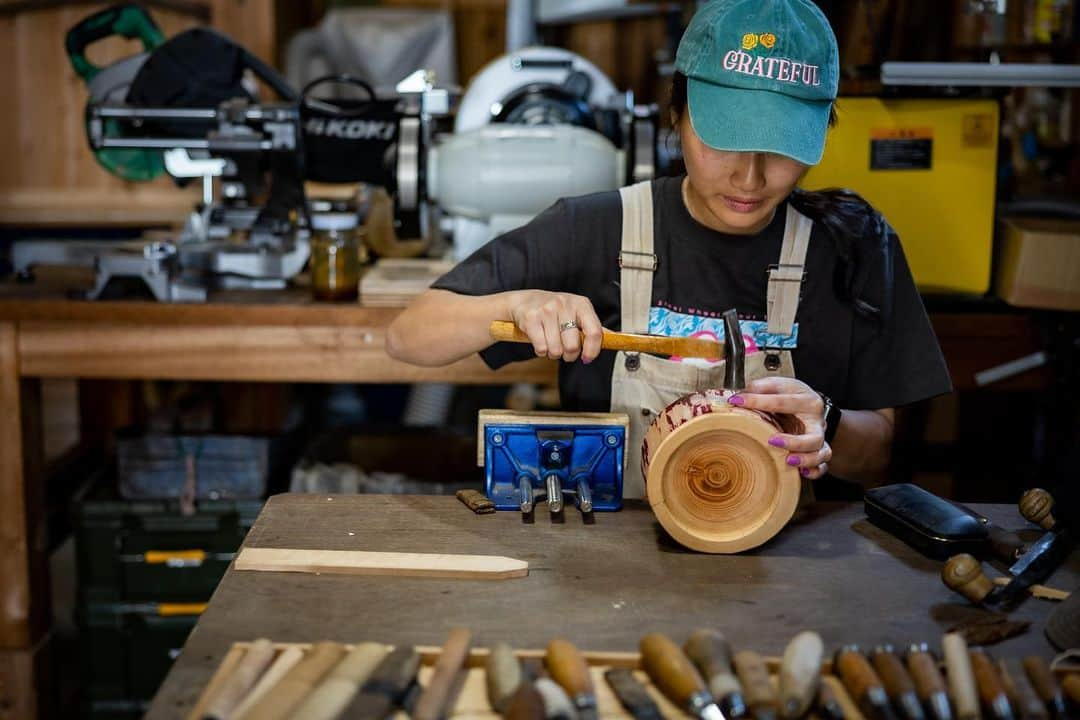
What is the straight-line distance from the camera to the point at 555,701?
1016 mm

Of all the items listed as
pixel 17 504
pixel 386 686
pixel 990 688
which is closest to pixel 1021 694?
pixel 990 688

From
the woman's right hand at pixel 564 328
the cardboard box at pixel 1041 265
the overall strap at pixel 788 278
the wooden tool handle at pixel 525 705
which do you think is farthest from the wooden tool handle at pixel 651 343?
the cardboard box at pixel 1041 265

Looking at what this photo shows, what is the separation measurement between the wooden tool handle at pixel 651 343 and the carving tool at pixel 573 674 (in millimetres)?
457

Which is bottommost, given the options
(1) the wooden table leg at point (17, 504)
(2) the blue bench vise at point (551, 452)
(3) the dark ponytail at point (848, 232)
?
(1) the wooden table leg at point (17, 504)

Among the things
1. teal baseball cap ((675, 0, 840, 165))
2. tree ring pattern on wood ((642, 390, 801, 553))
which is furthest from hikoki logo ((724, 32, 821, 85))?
tree ring pattern on wood ((642, 390, 801, 553))

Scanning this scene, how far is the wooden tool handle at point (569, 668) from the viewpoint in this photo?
106cm

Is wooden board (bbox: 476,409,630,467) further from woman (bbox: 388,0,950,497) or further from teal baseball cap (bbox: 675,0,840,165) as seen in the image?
teal baseball cap (bbox: 675,0,840,165)

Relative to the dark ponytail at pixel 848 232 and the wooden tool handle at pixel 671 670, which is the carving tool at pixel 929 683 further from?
the dark ponytail at pixel 848 232

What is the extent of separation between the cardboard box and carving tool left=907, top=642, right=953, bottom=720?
1.51 meters

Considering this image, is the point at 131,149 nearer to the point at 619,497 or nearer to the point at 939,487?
the point at 619,497

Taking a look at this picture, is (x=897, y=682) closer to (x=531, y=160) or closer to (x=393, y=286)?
(x=531, y=160)

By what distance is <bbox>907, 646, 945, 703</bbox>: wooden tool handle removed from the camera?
105 centimetres

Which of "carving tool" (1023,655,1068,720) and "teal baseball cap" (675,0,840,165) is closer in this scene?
"carving tool" (1023,655,1068,720)

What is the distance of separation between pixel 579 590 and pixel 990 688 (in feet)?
1.46
